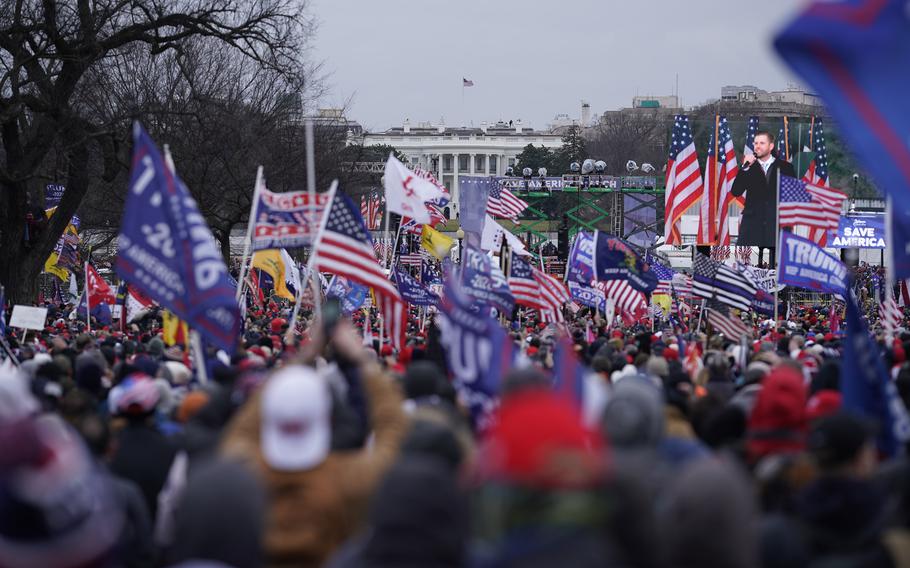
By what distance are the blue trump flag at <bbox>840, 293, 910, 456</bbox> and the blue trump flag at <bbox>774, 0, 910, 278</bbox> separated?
1.29 m

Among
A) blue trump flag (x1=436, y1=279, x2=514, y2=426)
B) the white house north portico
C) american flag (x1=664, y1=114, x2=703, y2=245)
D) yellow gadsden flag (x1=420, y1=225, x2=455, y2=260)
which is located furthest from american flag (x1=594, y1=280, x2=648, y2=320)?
the white house north portico

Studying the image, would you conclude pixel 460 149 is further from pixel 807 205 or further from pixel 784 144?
pixel 807 205

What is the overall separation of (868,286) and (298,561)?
4225cm

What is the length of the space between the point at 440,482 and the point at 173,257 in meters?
5.79

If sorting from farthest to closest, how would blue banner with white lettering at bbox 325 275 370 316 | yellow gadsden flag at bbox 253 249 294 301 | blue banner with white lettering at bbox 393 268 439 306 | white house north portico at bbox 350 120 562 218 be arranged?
white house north portico at bbox 350 120 562 218, yellow gadsden flag at bbox 253 249 294 301, blue banner with white lettering at bbox 325 275 370 316, blue banner with white lettering at bbox 393 268 439 306

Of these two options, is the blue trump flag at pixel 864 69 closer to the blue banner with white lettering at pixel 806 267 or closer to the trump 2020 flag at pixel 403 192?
the blue banner with white lettering at pixel 806 267

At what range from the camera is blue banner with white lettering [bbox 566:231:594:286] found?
2238 centimetres

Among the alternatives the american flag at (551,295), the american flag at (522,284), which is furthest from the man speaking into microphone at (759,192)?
the american flag at (522,284)

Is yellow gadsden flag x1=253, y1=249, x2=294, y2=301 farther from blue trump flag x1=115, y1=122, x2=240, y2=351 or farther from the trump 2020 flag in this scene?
blue trump flag x1=115, y1=122, x2=240, y2=351

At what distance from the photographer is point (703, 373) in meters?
11.1

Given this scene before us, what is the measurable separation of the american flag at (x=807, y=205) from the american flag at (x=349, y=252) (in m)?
9.38

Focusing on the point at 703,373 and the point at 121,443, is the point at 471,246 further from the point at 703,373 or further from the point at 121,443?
the point at 121,443

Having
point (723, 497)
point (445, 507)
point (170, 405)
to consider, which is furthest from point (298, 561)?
point (170, 405)

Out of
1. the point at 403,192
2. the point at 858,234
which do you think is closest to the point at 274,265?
the point at 403,192
